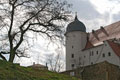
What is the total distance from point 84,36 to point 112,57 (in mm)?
17004

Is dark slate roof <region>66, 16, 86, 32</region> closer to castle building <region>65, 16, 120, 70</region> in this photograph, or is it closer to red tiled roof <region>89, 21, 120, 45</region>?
castle building <region>65, 16, 120, 70</region>

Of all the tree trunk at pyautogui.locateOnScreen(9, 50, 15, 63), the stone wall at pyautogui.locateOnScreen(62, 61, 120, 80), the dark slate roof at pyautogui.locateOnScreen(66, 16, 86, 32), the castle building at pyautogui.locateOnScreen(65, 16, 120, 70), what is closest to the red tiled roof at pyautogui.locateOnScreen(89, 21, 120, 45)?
the castle building at pyautogui.locateOnScreen(65, 16, 120, 70)

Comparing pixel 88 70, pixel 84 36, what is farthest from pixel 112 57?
pixel 88 70

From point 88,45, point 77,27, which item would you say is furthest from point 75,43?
point 77,27

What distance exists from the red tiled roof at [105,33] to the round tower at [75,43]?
8.31 feet

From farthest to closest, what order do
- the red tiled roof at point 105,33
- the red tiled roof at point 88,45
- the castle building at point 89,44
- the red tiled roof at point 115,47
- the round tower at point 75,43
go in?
the round tower at point 75,43 < the red tiled roof at point 88,45 < the red tiled roof at point 105,33 < the castle building at point 89,44 < the red tiled roof at point 115,47

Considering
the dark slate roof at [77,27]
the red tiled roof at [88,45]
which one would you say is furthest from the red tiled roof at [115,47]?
the dark slate roof at [77,27]

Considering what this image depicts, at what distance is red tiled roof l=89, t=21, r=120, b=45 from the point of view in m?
71.2

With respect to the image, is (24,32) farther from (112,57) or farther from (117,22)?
(117,22)

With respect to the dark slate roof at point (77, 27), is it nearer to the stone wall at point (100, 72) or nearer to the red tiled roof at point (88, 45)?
the red tiled roof at point (88, 45)

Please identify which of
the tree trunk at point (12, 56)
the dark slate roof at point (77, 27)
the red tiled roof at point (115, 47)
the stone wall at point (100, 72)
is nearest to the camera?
the tree trunk at point (12, 56)

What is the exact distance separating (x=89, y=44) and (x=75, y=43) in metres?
3.46

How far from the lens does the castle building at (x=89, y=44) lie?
218 feet

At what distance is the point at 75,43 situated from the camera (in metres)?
76.8
